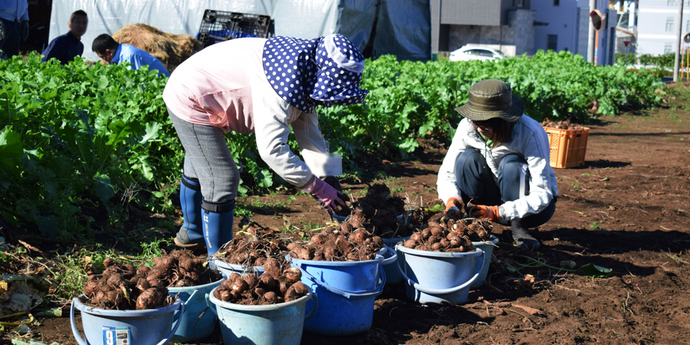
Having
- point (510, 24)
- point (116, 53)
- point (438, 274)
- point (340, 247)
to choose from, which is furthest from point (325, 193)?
point (510, 24)

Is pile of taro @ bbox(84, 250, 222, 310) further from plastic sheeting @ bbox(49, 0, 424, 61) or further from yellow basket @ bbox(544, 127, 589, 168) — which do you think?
plastic sheeting @ bbox(49, 0, 424, 61)

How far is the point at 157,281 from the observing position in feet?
7.72

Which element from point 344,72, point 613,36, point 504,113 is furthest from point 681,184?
point 613,36

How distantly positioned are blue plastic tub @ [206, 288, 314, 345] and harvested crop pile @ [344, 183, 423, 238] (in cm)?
77

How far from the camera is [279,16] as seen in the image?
15.7 metres

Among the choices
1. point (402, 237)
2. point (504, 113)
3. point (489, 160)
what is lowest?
point (402, 237)

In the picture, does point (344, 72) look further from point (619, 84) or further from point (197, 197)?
point (619, 84)

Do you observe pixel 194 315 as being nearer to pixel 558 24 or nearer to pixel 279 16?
pixel 279 16

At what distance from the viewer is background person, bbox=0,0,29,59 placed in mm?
7484

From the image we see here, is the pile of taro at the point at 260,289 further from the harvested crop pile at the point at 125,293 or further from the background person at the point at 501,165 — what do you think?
the background person at the point at 501,165

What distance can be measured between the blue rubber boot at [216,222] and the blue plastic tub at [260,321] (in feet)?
2.67

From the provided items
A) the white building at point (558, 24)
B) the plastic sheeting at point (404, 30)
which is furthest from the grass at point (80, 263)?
the white building at point (558, 24)

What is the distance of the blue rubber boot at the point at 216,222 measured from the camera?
3.22 m

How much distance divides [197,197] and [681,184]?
5.44 m
